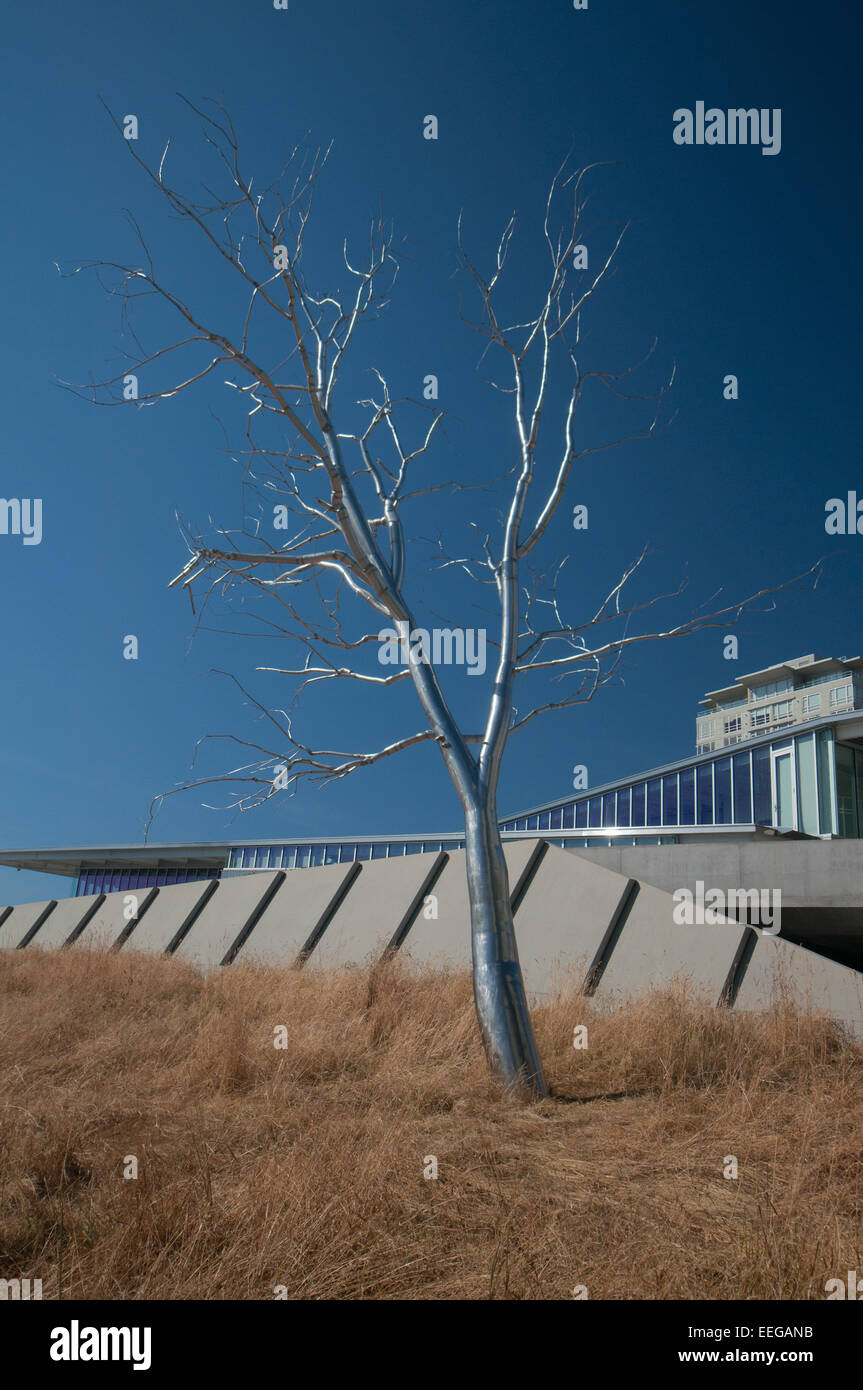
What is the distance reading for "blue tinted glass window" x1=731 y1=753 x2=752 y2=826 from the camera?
30.5 meters

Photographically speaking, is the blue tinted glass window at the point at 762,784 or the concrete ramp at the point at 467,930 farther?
the blue tinted glass window at the point at 762,784

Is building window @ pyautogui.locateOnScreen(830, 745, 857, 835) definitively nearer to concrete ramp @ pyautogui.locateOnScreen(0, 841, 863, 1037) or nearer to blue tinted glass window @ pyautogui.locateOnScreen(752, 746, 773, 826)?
blue tinted glass window @ pyautogui.locateOnScreen(752, 746, 773, 826)

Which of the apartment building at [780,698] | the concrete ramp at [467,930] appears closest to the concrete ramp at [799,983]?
the concrete ramp at [467,930]

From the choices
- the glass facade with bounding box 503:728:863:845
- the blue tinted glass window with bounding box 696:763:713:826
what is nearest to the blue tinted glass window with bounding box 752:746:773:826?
the glass facade with bounding box 503:728:863:845

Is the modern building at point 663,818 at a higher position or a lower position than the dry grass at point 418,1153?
higher

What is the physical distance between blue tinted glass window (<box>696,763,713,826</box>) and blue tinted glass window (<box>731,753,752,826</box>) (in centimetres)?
102

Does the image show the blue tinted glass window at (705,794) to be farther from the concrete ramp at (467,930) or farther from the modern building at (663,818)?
the concrete ramp at (467,930)

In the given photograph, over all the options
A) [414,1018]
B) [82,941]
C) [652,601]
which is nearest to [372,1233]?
[414,1018]

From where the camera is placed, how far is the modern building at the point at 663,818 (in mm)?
26781

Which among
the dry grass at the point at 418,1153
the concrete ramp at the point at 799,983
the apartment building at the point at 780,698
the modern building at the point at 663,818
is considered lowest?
the dry grass at the point at 418,1153

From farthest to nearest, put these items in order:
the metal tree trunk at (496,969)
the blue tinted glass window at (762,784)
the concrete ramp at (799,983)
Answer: the blue tinted glass window at (762,784), the concrete ramp at (799,983), the metal tree trunk at (496,969)

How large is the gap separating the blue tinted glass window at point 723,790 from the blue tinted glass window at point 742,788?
262 millimetres

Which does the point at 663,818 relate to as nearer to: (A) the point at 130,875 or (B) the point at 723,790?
(B) the point at 723,790
